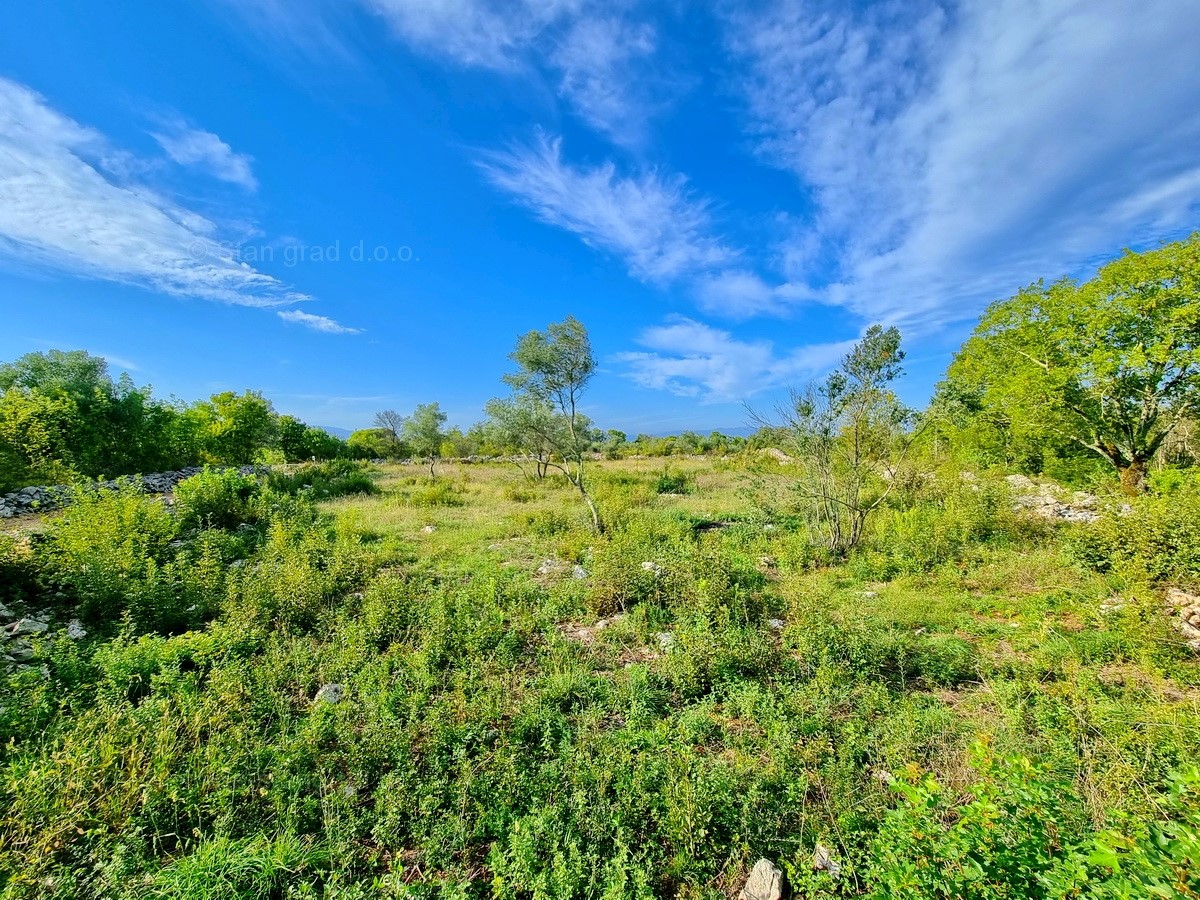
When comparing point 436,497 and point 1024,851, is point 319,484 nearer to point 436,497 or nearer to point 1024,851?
point 436,497

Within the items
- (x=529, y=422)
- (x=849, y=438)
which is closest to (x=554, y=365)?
(x=529, y=422)

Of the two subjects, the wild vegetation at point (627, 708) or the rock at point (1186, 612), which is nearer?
the wild vegetation at point (627, 708)

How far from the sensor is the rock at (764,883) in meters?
2.52

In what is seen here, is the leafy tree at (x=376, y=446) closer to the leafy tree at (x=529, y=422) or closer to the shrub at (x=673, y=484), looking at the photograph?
the shrub at (x=673, y=484)

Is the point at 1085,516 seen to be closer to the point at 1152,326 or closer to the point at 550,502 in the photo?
the point at 1152,326

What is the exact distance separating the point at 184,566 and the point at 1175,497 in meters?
14.4

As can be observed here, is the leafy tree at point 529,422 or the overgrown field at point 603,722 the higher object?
the leafy tree at point 529,422

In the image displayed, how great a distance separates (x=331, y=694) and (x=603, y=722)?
280 cm

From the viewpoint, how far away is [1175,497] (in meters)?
5.85

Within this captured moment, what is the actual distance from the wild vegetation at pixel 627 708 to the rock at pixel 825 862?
0.16 feet

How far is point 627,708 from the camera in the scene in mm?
4199

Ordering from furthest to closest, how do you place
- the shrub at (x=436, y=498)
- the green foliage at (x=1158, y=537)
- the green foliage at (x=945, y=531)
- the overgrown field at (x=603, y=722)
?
the shrub at (x=436, y=498) < the green foliage at (x=945, y=531) < the green foliage at (x=1158, y=537) < the overgrown field at (x=603, y=722)

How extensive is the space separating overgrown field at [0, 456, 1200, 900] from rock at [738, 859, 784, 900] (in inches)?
3.6

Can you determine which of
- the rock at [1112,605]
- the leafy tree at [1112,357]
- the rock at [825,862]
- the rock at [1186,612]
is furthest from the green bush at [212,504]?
the leafy tree at [1112,357]
